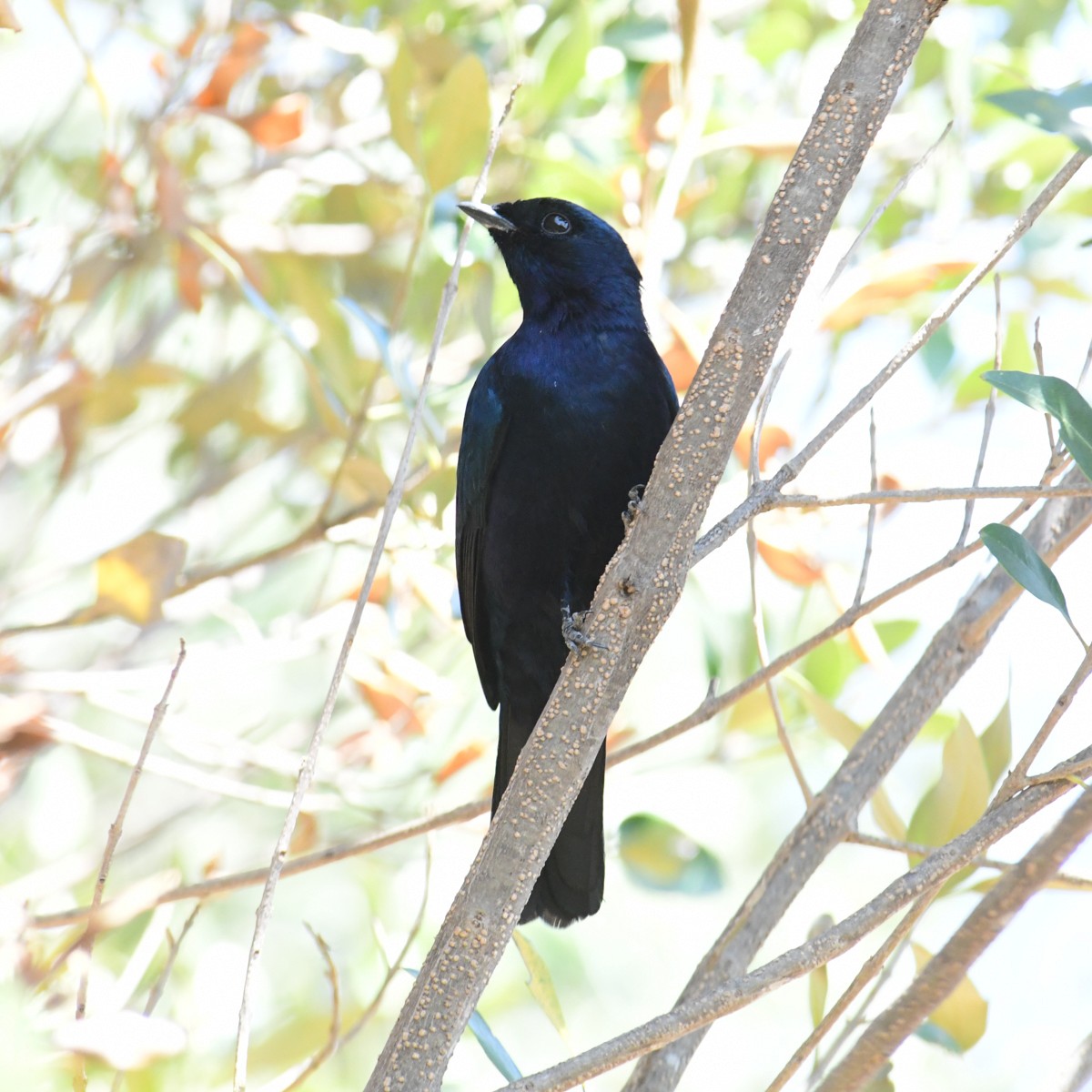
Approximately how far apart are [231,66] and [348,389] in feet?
2.99

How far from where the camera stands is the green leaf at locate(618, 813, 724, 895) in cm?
281

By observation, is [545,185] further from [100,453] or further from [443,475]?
[100,453]

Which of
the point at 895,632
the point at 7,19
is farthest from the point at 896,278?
the point at 7,19

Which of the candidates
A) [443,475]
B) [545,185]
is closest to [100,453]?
[443,475]

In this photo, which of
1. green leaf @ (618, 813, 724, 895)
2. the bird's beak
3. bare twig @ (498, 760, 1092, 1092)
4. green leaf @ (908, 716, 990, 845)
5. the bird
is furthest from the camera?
the bird's beak

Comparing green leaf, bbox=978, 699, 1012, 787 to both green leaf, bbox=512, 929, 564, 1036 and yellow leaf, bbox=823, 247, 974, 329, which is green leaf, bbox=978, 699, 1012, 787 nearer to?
green leaf, bbox=512, 929, 564, 1036

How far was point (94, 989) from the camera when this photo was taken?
9.27 feet

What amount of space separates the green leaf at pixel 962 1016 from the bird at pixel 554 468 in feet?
2.50

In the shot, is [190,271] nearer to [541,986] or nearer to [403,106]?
[403,106]

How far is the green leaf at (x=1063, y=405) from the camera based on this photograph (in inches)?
68.3

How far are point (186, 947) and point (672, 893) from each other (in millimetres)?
1668

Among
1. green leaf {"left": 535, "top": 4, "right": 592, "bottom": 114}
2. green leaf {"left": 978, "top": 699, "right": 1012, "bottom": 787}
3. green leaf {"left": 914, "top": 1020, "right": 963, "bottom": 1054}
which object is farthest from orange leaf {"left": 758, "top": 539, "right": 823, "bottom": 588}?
green leaf {"left": 535, "top": 4, "right": 592, "bottom": 114}

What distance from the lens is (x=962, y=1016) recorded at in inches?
96.0

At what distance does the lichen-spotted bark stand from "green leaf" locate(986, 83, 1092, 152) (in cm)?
18
